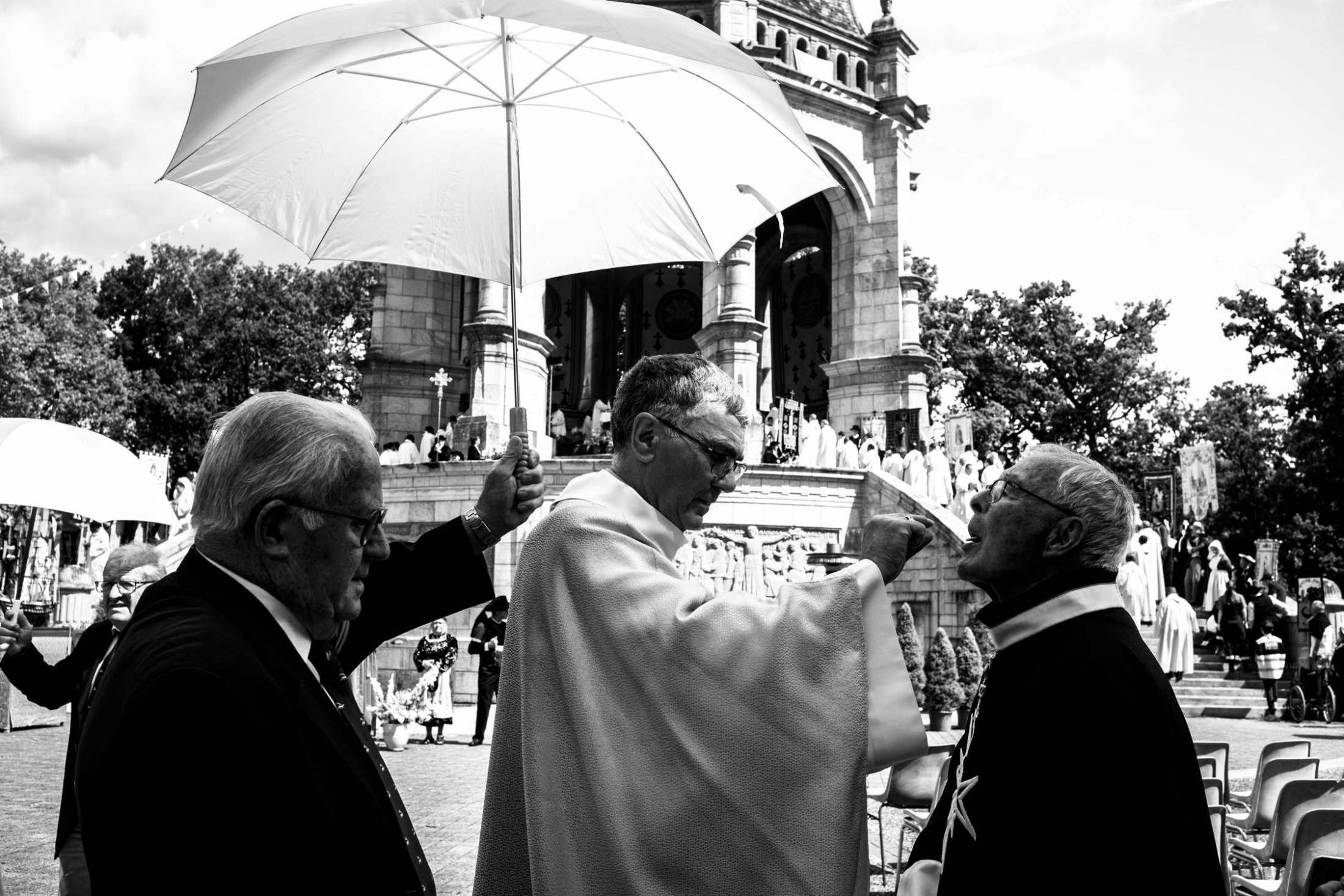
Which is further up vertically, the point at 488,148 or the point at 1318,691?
the point at 488,148

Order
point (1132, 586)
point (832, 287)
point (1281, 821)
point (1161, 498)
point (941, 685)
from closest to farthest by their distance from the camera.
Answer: point (1281, 821) → point (941, 685) → point (1132, 586) → point (832, 287) → point (1161, 498)

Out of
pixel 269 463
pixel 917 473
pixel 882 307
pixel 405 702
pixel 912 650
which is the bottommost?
pixel 405 702

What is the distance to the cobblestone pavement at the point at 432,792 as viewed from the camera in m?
7.34

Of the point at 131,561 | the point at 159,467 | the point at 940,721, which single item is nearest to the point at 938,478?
the point at 940,721

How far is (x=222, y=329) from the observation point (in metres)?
53.4

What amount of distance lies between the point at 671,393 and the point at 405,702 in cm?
1290

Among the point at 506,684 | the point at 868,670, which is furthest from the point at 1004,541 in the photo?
the point at 506,684

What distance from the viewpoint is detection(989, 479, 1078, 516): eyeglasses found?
3.27 meters

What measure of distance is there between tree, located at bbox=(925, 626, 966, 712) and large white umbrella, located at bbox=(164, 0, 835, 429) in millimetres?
12112

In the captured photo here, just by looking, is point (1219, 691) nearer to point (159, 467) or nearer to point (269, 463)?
point (269, 463)

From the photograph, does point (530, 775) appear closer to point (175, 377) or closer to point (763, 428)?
point (763, 428)

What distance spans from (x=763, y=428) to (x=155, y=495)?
23.2 metres

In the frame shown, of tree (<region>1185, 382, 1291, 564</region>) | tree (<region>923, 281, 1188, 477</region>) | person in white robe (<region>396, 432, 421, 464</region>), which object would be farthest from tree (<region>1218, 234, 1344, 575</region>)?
person in white robe (<region>396, 432, 421, 464</region>)

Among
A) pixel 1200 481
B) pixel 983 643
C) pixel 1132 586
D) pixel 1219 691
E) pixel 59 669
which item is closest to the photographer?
pixel 59 669
